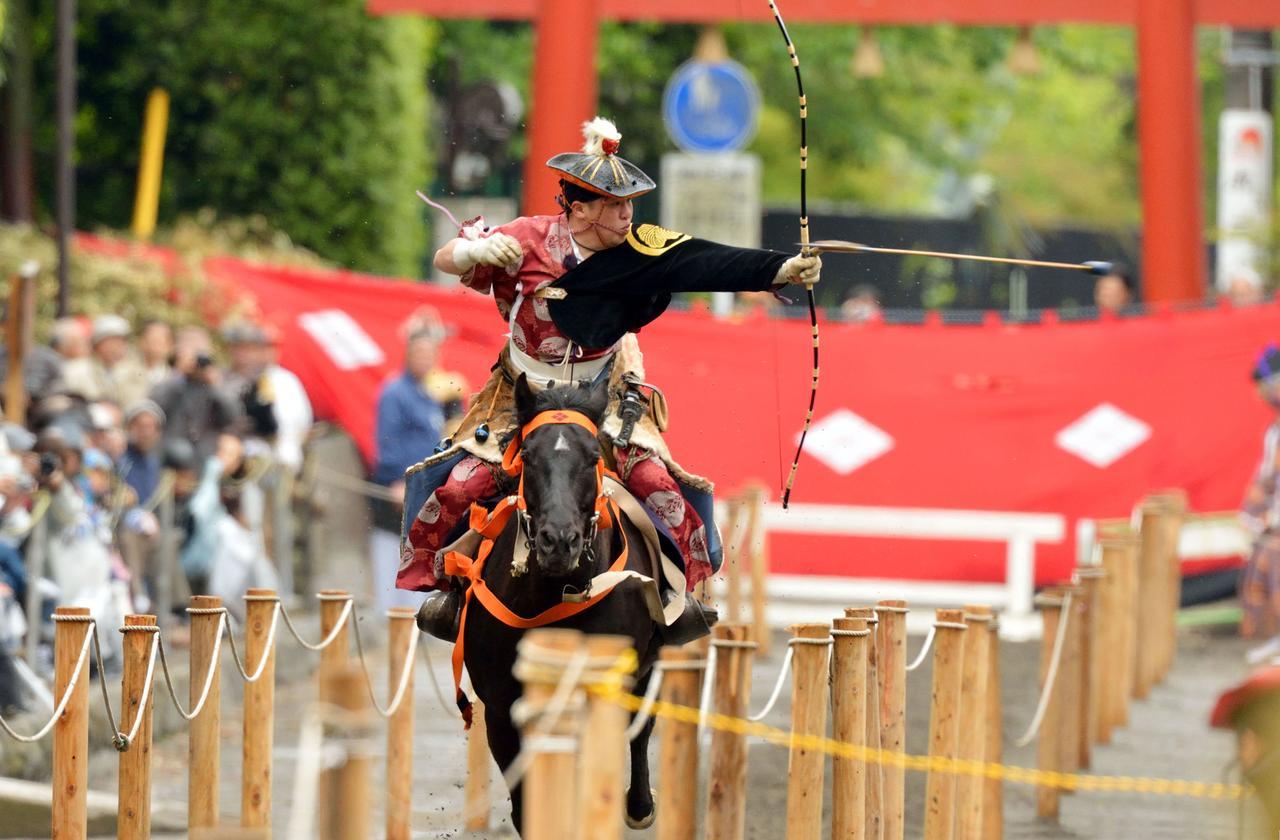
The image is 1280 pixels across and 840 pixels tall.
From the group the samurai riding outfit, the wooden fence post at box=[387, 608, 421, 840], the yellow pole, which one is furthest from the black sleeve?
the yellow pole

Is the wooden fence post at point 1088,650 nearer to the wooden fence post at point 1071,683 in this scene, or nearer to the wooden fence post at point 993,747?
the wooden fence post at point 1071,683

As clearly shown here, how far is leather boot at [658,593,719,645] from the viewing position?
8.89 m

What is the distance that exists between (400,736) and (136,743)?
1919mm

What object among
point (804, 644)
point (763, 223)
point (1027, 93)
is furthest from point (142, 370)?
point (1027, 93)

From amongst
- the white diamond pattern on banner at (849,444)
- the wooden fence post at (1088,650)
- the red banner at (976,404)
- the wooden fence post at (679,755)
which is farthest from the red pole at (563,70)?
the wooden fence post at (679,755)

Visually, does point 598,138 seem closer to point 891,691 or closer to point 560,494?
point 560,494

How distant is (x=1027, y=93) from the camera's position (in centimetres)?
3966

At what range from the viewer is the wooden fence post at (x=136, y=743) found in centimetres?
852

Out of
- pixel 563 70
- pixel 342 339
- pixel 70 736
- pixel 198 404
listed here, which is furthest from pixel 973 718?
pixel 563 70

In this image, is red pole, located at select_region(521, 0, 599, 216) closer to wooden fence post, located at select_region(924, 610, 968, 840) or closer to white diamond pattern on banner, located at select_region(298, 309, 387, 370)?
white diamond pattern on banner, located at select_region(298, 309, 387, 370)

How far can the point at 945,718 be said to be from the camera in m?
9.06

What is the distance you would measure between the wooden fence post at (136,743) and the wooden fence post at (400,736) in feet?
5.64

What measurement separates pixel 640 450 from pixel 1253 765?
3.06 m

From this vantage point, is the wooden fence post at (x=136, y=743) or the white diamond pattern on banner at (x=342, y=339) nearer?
the wooden fence post at (x=136, y=743)
